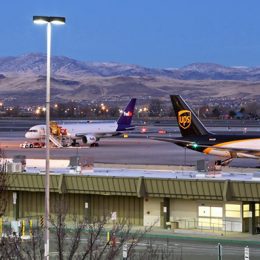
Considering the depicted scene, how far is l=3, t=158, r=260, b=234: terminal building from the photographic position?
6116 centimetres

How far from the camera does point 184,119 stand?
299ft

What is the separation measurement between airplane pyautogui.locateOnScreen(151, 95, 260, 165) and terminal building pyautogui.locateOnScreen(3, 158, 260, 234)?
13.8m

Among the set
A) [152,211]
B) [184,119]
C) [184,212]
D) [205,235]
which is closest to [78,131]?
[184,119]

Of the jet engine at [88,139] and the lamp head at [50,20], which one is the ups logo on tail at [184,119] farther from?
the lamp head at [50,20]

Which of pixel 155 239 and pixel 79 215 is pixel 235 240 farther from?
pixel 79 215

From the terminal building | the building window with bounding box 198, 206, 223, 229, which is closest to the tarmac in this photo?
the building window with bounding box 198, 206, 223, 229

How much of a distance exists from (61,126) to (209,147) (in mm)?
55941

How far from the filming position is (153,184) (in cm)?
6297

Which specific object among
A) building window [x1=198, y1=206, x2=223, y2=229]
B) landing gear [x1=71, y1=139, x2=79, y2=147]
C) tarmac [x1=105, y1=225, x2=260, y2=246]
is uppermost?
landing gear [x1=71, y1=139, x2=79, y2=147]

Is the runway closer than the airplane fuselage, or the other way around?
the airplane fuselage

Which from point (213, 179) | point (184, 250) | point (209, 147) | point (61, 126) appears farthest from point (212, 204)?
point (61, 126)

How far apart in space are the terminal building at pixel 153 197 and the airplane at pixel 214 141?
1375cm

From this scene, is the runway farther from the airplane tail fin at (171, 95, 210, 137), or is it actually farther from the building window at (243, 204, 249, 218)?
the building window at (243, 204, 249, 218)

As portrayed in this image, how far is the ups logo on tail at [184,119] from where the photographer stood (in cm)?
9081
